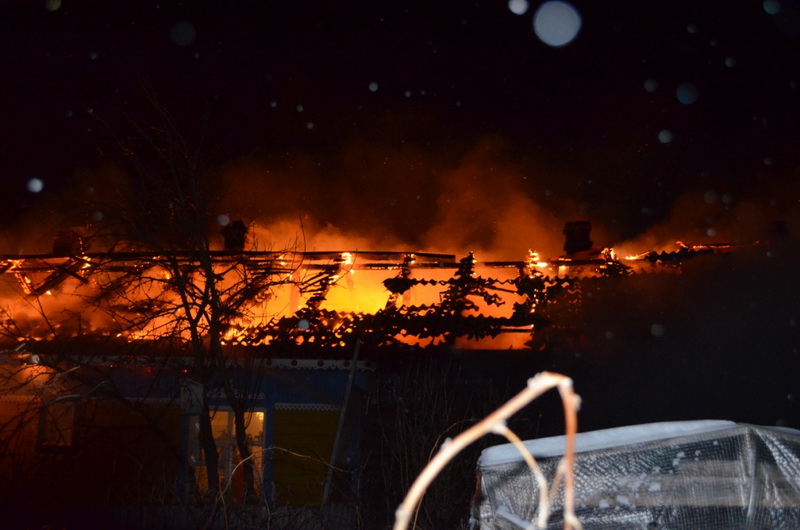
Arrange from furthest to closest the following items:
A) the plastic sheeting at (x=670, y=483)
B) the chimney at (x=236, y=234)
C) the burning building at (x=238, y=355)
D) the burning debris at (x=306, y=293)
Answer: the chimney at (x=236, y=234)
the burning building at (x=238, y=355)
the burning debris at (x=306, y=293)
the plastic sheeting at (x=670, y=483)

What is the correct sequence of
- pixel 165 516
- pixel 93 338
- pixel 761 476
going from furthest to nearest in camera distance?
1. pixel 93 338
2. pixel 165 516
3. pixel 761 476

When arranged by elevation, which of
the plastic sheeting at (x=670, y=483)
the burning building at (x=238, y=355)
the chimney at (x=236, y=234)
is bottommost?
the plastic sheeting at (x=670, y=483)

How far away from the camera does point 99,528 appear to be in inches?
346

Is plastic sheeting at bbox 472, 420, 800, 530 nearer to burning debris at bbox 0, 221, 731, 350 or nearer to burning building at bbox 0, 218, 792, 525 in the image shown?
burning building at bbox 0, 218, 792, 525

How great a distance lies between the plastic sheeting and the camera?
9.79ft

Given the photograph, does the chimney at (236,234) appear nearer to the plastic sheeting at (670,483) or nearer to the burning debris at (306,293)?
the burning debris at (306,293)

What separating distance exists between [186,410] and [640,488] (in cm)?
920

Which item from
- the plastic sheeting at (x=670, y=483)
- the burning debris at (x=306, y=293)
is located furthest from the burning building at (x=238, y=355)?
the plastic sheeting at (x=670, y=483)

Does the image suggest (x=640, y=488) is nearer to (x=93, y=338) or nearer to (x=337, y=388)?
(x=337, y=388)

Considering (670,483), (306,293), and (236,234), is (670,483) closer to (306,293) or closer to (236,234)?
(306,293)

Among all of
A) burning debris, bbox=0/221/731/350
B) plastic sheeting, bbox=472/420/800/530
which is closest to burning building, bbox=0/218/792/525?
burning debris, bbox=0/221/731/350

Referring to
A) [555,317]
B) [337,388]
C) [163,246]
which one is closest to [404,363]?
[337,388]

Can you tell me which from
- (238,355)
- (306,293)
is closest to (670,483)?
(238,355)

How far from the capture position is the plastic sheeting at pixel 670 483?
2984mm
